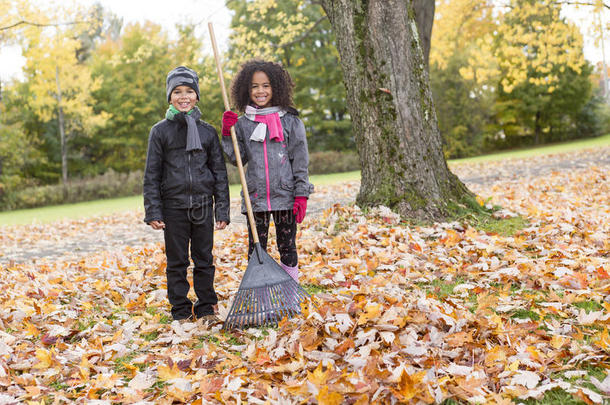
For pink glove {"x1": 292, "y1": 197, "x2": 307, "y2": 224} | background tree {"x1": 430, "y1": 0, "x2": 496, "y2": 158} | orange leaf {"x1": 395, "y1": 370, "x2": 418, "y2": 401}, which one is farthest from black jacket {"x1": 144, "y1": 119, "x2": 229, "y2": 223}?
background tree {"x1": 430, "y1": 0, "x2": 496, "y2": 158}

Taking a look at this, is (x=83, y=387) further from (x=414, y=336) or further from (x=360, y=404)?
(x=414, y=336)

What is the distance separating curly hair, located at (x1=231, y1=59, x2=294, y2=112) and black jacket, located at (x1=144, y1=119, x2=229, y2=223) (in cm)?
51

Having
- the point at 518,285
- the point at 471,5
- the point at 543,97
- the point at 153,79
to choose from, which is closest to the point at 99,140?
the point at 153,79

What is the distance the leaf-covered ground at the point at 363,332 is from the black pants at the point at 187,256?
0.81ft

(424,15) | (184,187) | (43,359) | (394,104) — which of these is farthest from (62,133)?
(43,359)

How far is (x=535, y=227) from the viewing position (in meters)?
5.42

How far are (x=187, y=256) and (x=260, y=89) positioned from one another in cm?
138

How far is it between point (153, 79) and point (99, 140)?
5343mm

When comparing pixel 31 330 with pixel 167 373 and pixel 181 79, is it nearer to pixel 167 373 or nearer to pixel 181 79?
pixel 167 373

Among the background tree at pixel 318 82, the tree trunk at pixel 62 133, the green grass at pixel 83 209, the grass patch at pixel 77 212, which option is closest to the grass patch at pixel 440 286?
the grass patch at pixel 77 212

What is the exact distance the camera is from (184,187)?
3.54 meters

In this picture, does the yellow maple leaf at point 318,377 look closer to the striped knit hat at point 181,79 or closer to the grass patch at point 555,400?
the grass patch at point 555,400

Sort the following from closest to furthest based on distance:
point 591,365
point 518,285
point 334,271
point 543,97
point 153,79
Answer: point 591,365
point 518,285
point 334,271
point 153,79
point 543,97

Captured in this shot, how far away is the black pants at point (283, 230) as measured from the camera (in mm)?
3895
